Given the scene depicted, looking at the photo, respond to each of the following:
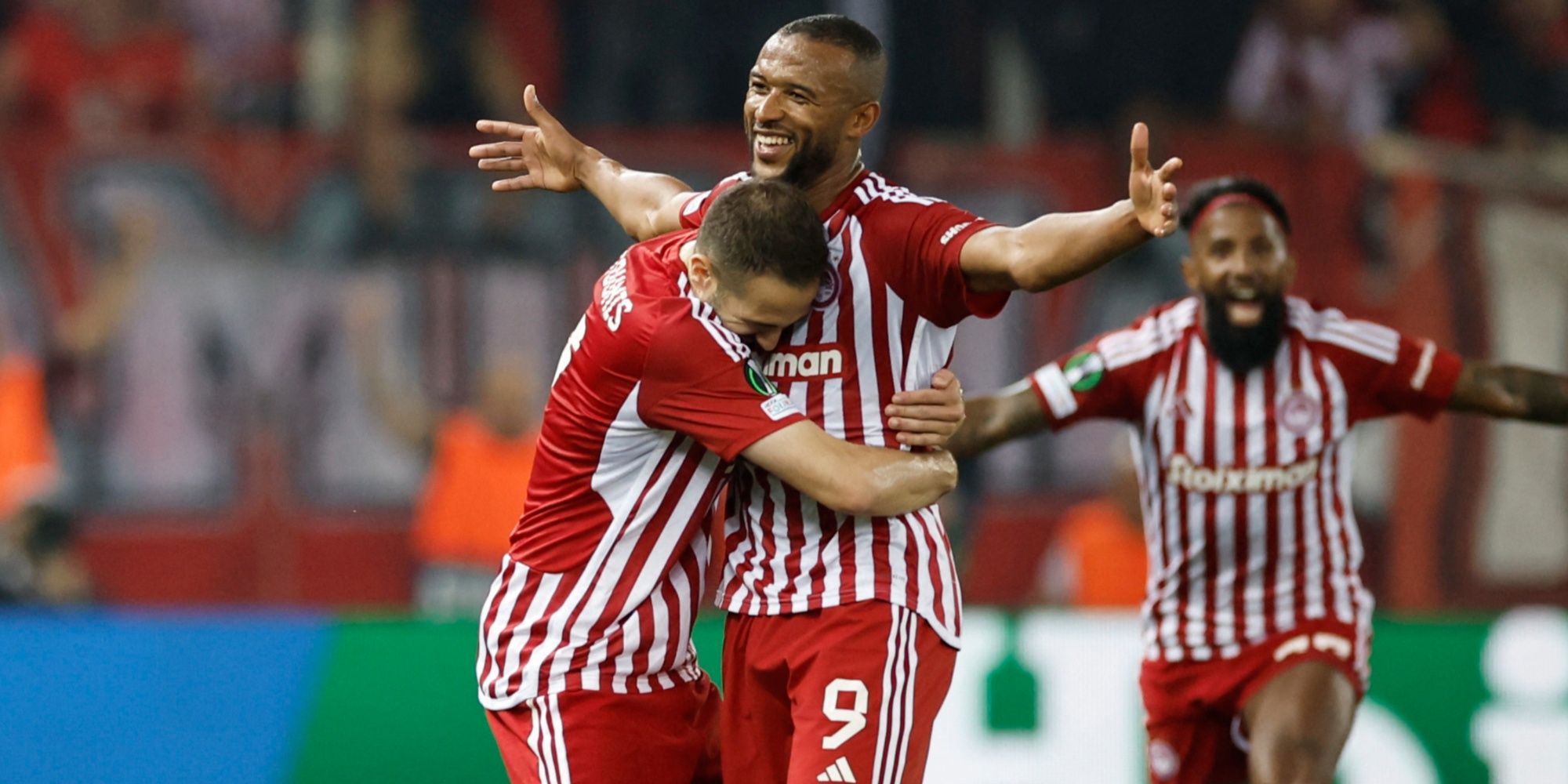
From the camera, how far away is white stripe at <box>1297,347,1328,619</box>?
5082 millimetres

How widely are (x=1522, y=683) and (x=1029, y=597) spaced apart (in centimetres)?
313

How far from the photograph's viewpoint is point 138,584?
9008 mm

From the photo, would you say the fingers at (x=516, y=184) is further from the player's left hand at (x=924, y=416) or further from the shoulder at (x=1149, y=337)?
the shoulder at (x=1149, y=337)

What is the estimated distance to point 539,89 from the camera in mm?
9242

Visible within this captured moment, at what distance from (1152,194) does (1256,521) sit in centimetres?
186

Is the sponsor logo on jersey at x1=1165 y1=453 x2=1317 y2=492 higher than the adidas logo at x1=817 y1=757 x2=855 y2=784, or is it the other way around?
the sponsor logo on jersey at x1=1165 y1=453 x2=1317 y2=492

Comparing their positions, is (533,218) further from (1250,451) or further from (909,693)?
(909,693)

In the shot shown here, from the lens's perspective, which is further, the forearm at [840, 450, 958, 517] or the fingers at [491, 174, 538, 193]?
the fingers at [491, 174, 538, 193]

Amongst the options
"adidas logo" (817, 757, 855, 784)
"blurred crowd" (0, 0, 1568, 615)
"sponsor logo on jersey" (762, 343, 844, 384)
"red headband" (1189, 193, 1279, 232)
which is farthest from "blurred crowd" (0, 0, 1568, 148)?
"adidas logo" (817, 757, 855, 784)

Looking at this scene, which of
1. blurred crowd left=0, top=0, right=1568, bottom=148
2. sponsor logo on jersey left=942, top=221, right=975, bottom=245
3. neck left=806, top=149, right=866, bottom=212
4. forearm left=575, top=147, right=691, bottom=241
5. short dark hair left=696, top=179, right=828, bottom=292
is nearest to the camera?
short dark hair left=696, top=179, right=828, bottom=292

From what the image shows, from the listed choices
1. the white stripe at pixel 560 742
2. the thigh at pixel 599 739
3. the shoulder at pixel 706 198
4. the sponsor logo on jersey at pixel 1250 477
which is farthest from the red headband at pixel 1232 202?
the white stripe at pixel 560 742

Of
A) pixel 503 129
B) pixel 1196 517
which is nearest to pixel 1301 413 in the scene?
pixel 1196 517

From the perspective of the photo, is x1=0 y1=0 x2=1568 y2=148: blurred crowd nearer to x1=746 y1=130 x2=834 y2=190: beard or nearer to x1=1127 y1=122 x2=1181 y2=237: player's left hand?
x1=746 y1=130 x2=834 y2=190: beard

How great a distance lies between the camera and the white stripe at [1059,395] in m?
5.13
